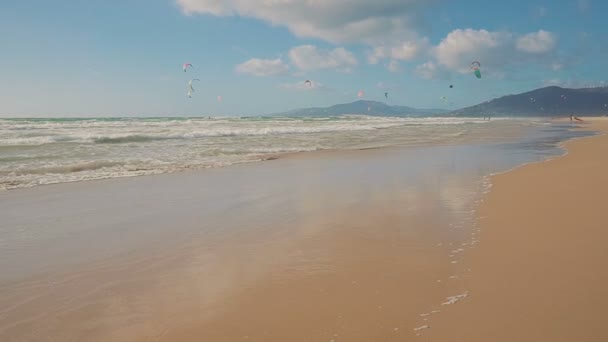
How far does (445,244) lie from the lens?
4684 millimetres

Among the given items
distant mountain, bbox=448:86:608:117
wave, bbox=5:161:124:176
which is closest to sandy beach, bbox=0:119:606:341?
wave, bbox=5:161:124:176

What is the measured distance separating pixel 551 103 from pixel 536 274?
8396 inches

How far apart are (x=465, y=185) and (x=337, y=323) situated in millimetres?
6746

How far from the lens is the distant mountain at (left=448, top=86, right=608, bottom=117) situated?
157 m

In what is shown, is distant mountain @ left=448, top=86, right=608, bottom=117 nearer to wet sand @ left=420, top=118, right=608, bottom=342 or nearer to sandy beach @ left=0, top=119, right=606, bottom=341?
wet sand @ left=420, top=118, right=608, bottom=342

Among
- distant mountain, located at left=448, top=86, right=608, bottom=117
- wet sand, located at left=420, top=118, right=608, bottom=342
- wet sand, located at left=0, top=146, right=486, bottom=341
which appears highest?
distant mountain, located at left=448, top=86, right=608, bottom=117

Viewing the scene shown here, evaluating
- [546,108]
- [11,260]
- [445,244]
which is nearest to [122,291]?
[11,260]

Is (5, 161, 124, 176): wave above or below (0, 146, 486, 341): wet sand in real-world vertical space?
above

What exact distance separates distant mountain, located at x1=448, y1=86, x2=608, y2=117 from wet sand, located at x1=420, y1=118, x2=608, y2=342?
169 metres

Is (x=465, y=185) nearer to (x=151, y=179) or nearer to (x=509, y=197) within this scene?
(x=509, y=197)

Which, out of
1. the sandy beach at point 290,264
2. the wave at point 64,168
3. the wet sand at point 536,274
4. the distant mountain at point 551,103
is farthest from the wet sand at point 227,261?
the distant mountain at point 551,103

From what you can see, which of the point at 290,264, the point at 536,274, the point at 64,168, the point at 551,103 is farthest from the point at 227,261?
the point at 551,103

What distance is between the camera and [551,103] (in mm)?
179375

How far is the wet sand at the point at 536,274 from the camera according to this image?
2.74 metres
